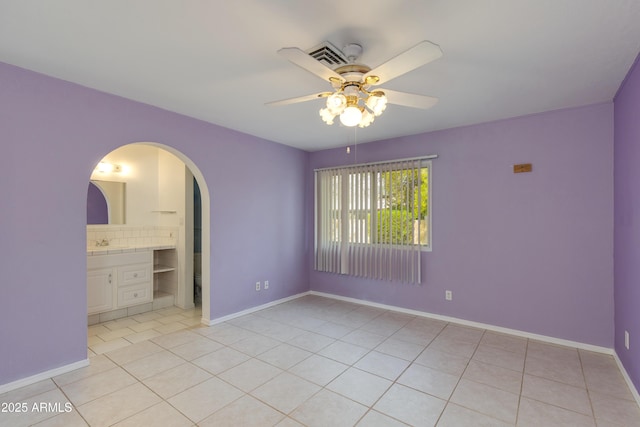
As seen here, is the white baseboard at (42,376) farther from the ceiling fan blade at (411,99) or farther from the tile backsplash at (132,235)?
the ceiling fan blade at (411,99)

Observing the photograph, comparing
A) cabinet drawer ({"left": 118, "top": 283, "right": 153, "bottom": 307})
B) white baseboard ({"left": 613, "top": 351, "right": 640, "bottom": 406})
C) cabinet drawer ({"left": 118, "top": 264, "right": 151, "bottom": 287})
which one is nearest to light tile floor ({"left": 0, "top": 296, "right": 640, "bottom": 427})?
white baseboard ({"left": 613, "top": 351, "right": 640, "bottom": 406})

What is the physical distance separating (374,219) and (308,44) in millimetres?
2718

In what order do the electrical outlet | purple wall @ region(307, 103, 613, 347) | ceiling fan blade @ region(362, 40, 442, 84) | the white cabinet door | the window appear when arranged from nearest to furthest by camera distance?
ceiling fan blade @ region(362, 40, 442, 84) < the electrical outlet < purple wall @ region(307, 103, 613, 347) < the white cabinet door < the window

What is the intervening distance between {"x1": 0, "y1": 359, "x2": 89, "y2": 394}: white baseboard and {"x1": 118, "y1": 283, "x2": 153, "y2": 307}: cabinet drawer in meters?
1.30

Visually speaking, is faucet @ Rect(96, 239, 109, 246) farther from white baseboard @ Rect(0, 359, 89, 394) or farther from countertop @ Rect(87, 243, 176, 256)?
white baseboard @ Rect(0, 359, 89, 394)

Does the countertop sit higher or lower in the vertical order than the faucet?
lower

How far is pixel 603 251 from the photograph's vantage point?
112 inches

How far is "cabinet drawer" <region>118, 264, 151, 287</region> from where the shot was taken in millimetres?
3750

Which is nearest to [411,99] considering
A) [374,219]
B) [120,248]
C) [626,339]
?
[374,219]

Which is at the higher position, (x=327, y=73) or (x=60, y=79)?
(x=60, y=79)

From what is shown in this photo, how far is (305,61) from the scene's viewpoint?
156cm

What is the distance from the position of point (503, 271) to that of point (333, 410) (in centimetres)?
249

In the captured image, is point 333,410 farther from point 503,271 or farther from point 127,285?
point 127,285

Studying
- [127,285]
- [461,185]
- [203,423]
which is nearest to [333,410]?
[203,423]
